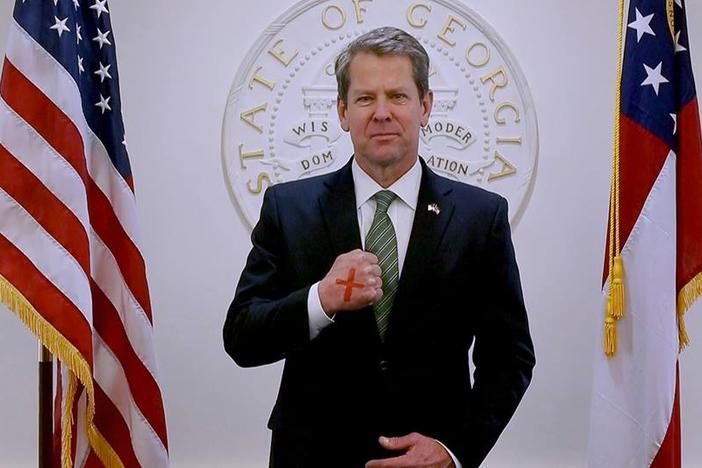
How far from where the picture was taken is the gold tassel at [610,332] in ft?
6.31

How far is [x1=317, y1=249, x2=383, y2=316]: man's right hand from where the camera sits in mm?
1435

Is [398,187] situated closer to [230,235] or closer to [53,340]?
[53,340]

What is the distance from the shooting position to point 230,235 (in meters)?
2.57

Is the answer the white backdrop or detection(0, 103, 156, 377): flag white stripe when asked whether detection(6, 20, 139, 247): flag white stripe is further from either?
the white backdrop

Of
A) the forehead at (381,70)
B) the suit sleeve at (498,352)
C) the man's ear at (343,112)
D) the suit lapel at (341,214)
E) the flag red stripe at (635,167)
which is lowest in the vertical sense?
the suit sleeve at (498,352)

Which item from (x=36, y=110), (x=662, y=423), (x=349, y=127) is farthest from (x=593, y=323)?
(x=36, y=110)

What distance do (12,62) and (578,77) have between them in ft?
5.17

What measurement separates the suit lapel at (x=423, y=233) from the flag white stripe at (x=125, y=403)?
0.82m

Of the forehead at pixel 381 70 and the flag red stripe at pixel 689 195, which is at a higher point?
the forehead at pixel 381 70

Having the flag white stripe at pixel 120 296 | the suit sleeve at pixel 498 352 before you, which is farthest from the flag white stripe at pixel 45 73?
the suit sleeve at pixel 498 352

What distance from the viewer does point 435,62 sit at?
258 cm

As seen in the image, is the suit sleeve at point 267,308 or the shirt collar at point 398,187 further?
the shirt collar at point 398,187

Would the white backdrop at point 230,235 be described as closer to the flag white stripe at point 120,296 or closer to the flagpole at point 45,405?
the flag white stripe at point 120,296

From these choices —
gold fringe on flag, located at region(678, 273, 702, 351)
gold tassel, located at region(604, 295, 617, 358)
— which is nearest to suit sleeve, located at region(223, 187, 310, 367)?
gold tassel, located at region(604, 295, 617, 358)
